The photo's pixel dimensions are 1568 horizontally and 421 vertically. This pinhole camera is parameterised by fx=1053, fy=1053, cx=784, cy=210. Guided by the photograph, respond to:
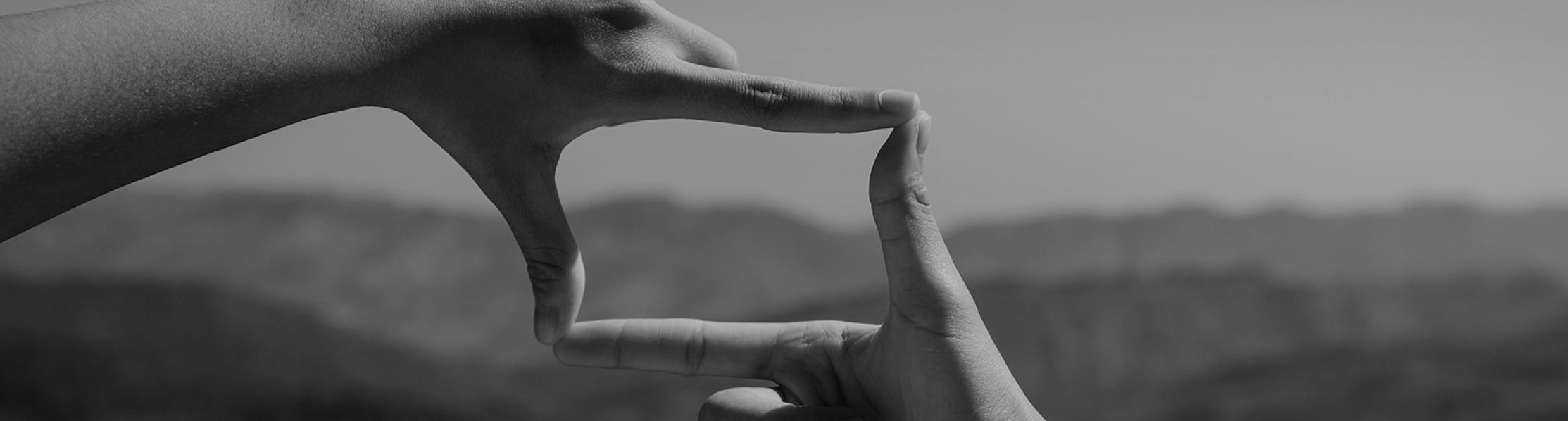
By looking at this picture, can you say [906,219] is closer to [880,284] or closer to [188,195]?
[880,284]

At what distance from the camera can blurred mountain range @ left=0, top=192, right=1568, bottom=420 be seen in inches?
244

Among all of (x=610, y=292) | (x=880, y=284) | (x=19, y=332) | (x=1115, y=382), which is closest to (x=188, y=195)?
(x=19, y=332)

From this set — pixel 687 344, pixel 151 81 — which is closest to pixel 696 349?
pixel 687 344

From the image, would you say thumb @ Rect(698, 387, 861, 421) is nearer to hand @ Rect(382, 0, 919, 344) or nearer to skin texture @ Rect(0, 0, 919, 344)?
skin texture @ Rect(0, 0, 919, 344)

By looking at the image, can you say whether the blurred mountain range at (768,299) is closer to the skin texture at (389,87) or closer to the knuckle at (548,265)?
the knuckle at (548,265)

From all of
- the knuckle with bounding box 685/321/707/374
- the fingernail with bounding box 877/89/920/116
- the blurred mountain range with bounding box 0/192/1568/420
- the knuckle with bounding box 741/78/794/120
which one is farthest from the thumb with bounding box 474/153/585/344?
the blurred mountain range with bounding box 0/192/1568/420

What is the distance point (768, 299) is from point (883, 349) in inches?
227

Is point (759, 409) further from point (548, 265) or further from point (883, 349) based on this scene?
point (548, 265)

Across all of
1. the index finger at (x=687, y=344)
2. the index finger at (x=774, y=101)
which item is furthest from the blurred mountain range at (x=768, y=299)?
the index finger at (x=774, y=101)

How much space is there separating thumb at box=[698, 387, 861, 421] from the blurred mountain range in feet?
16.9

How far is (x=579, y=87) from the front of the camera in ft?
3.15

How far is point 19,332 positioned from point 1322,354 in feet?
25.5

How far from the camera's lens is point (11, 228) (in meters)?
0.76

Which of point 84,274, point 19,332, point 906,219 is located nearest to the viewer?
point 906,219
